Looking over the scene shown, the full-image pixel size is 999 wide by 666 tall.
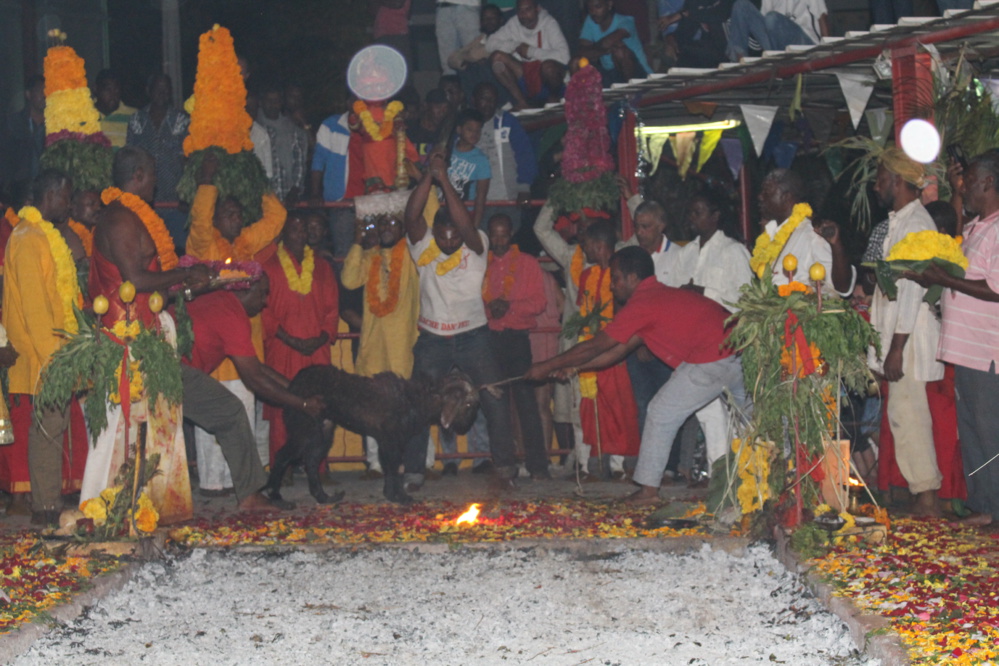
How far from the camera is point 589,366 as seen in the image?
26.3 ft

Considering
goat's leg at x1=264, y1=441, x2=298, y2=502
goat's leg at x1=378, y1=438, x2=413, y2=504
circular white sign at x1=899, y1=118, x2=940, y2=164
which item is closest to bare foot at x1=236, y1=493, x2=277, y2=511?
goat's leg at x1=264, y1=441, x2=298, y2=502

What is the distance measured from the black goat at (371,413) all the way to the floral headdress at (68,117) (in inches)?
91.4

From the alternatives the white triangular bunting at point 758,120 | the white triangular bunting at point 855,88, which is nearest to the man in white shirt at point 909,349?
the white triangular bunting at point 855,88

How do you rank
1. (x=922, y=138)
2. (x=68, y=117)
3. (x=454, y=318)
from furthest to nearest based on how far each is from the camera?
1. (x=454, y=318)
2. (x=68, y=117)
3. (x=922, y=138)

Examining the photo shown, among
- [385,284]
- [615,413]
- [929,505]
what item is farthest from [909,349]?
[385,284]

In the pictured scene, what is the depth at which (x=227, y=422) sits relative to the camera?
7.95 meters

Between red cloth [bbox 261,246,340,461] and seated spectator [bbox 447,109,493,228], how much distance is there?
58.6 inches

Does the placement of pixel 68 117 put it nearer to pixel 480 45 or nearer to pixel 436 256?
pixel 436 256

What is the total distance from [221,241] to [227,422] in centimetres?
191

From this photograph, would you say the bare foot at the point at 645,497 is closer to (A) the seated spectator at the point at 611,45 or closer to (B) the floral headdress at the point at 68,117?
(A) the seated spectator at the point at 611,45

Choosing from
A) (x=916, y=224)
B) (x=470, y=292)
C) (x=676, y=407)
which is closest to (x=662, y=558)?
(x=676, y=407)

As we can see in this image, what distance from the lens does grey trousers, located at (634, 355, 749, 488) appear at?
7.69 metres

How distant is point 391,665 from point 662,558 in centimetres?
224

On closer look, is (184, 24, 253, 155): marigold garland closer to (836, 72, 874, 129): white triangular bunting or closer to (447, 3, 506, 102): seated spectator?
(447, 3, 506, 102): seated spectator
